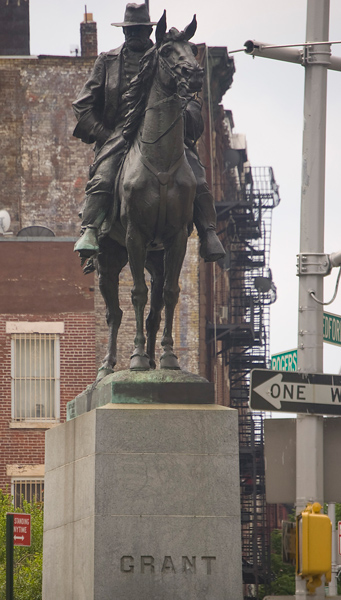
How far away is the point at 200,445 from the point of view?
44.1ft

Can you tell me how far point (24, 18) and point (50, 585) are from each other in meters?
41.6

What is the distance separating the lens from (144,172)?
45.9ft

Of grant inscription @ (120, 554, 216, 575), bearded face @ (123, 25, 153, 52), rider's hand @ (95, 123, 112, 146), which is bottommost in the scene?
grant inscription @ (120, 554, 216, 575)

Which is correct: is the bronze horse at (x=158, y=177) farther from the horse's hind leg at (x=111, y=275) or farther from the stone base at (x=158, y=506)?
the stone base at (x=158, y=506)

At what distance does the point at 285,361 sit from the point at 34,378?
2724 centimetres

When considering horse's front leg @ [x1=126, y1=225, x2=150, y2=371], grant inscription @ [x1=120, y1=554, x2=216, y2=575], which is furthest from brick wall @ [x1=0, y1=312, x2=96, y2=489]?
grant inscription @ [x1=120, y1=554, x2=216, y2=575]

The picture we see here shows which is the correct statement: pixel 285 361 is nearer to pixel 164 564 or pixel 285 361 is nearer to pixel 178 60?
pixel 164 564

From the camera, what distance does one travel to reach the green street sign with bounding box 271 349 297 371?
15414 mm

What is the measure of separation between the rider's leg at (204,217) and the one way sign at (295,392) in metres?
2.27

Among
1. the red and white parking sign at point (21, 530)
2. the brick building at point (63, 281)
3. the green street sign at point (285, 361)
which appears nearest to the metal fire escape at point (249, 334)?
the brick building at point (63, 281)

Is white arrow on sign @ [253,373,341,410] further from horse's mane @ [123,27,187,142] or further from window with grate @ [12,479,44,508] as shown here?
window with grate @ [12,479,44,508]

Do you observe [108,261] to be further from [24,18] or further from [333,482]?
[24,18]

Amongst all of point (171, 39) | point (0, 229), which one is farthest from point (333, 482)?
point (0, 229)

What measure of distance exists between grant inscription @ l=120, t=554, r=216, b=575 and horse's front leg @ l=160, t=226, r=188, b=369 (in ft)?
6.94
